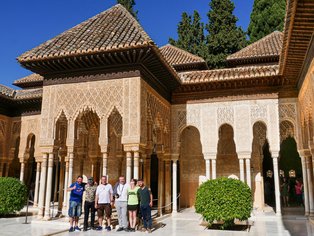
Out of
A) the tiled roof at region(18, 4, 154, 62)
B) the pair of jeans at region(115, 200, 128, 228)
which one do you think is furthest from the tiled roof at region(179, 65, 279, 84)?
the pair of jeans at region(115, 200, 128, 228)

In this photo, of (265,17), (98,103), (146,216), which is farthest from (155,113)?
(265,17)

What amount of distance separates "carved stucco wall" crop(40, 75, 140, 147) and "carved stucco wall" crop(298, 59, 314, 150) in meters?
4.65

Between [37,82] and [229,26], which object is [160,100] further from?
[229,26]

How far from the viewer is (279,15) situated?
24375mm

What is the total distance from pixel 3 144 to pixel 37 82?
187 inches

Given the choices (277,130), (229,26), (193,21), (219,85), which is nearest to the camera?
(277,130)

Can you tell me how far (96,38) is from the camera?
32.5 feet

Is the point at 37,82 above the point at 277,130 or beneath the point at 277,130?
above

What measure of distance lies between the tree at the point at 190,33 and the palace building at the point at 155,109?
38.4ft

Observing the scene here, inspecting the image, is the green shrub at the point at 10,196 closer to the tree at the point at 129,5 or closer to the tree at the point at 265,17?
the tree at the point at 265,17

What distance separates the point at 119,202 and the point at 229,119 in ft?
18.4

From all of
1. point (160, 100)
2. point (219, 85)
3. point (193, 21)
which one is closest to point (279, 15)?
point (193, 21)

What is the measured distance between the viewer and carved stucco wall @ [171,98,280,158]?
38.4 ft

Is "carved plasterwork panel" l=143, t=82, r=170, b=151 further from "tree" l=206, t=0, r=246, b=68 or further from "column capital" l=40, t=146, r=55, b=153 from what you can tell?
"tree" l=206, t=0, r=246, b=68
